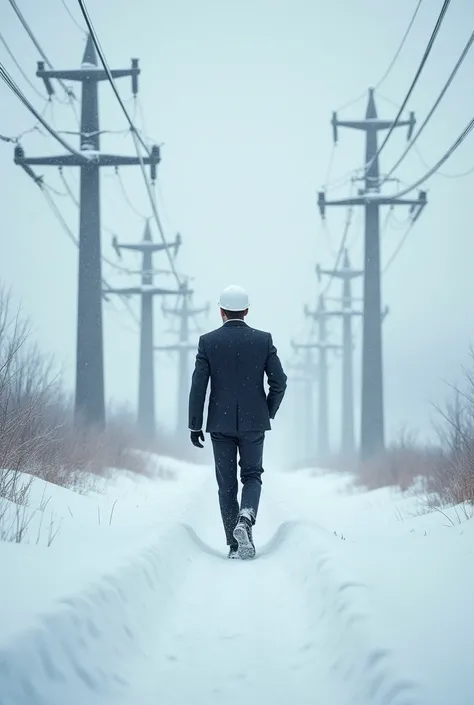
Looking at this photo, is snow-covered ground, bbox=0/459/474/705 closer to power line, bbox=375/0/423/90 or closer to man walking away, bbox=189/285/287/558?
man walking away, bbox=189/285/287/558

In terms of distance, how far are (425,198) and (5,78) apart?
11972 millimetres

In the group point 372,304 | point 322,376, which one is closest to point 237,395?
point 372,304

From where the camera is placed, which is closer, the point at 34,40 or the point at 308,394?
the point at 34,40

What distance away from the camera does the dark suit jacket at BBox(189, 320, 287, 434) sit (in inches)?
255

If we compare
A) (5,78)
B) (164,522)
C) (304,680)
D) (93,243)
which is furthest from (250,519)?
(93,243)

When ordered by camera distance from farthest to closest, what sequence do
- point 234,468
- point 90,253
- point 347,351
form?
point 347,351 → point 90,253 → point 234,468

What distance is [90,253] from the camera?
16500mm

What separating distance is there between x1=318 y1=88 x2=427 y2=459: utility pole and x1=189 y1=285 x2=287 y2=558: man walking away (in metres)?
13.3

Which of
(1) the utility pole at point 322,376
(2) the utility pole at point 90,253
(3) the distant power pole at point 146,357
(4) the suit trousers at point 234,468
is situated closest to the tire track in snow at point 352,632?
(4) the suit trousers at point 234,468

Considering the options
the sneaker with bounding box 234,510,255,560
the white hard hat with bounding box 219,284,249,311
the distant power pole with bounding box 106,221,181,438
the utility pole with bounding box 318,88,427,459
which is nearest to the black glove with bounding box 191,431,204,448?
the sneaker with bounding box 234,510,255,560

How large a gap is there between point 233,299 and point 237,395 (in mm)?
816

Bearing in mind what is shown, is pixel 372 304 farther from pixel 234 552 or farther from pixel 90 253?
pixel 234 552

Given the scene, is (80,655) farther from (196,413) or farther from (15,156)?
(15,156)

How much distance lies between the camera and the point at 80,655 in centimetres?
316
